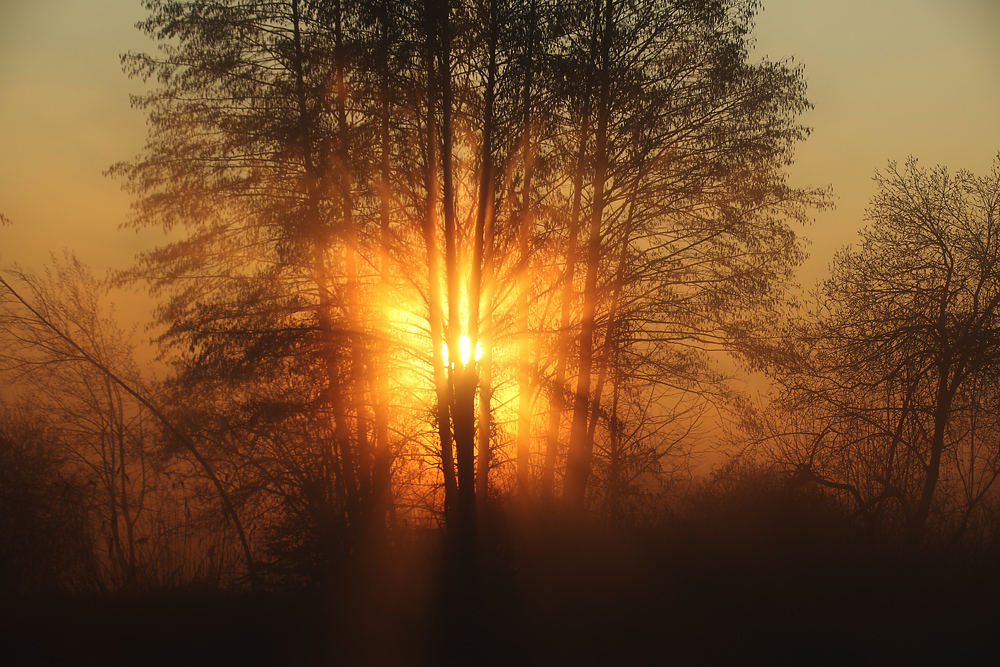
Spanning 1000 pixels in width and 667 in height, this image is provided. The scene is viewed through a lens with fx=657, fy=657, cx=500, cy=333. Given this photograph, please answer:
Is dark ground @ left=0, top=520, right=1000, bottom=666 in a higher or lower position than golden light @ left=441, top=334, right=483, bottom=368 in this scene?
lower

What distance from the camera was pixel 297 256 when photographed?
10.7 meters

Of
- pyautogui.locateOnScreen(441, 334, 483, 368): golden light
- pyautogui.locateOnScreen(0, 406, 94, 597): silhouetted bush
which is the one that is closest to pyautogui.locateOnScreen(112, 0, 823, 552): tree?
pyautogui.locateOnScreen(441, 334, 483, 368): golden light

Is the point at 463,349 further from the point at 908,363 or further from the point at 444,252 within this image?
the point at 908,363

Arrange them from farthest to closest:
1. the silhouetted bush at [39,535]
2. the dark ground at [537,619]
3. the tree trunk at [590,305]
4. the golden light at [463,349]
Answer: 1. the tree trunk at [590,305]
2. the silhouetted bush at [39,535]
3. the golden light at [463,349]
4. the dark ground at [537,619]

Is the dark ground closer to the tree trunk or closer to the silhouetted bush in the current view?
the silhouetted bush

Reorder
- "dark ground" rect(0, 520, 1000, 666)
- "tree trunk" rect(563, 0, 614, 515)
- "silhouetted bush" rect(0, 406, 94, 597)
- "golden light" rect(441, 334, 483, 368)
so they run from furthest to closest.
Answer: "tree trunk" rect(563, 0, 614, 515), "silhouetted bush" rect(0, 406, 94, 597), "golden light" rect(441, 334, 483, 368), "dark ground" rect(0, 520, 1000, 666)

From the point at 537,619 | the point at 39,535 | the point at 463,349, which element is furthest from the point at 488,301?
the point at 39,535

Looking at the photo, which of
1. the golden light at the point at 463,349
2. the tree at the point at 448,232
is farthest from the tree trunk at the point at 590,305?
the golden light at the point at 463,349

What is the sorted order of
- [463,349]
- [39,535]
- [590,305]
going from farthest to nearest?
[590,305] → [39,535] → [463,349]

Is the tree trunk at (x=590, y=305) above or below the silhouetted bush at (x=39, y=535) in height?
above

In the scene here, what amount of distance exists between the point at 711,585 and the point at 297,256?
811 centimetres

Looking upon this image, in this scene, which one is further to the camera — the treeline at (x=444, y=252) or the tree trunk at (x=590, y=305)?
the tree trunk at (x=590, y=305)

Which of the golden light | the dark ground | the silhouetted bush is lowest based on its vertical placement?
the dark ground

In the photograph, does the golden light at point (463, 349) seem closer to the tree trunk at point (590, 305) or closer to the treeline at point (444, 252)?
the treeline at point (444, 252)
